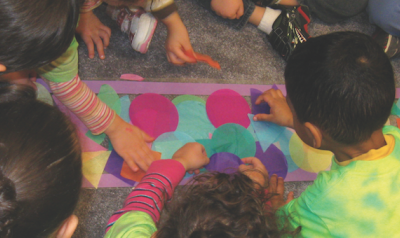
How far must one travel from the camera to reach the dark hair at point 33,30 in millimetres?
369

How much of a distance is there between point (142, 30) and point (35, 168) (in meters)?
0.51

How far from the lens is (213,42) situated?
86 centimetres

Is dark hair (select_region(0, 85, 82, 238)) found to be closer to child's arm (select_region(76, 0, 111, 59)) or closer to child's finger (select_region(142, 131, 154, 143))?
child's finger (select_region(142, 131, 154, 143))

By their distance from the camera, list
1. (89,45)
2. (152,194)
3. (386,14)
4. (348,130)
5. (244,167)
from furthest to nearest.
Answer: (386,14) → (89,45) → (244,167) → (152,194) → (348,130)

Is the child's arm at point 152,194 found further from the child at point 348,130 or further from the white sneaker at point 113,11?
the white sneaker at point 113,11

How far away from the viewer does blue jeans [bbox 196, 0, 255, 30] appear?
0.86 m

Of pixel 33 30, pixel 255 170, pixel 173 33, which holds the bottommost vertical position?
pixel 255 170

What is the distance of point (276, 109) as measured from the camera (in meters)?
0.74

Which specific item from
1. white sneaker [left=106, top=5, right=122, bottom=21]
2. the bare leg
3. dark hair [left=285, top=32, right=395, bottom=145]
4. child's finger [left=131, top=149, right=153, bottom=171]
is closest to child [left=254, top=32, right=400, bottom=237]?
dark hair [left=285, top=32, right=395, bottom=145]

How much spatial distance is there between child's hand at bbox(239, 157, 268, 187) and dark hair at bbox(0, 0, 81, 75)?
436 mm

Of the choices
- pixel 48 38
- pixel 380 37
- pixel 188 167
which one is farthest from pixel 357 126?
pixel 380 37

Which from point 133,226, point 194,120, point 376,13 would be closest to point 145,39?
point 194,120

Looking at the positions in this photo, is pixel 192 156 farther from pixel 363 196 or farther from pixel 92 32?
pixel 92 32

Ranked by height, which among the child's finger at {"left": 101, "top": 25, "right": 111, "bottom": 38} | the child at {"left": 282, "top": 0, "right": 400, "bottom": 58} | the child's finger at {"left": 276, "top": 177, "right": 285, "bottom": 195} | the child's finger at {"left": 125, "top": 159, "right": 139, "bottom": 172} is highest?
the child at {"left": 282, "top": 0, "right": 400, "bottom": 58}
